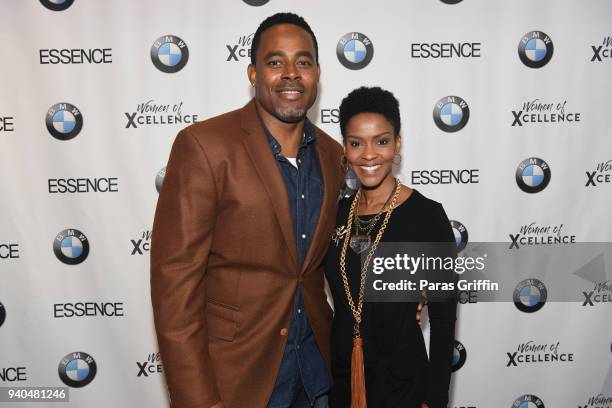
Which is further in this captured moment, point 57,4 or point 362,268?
point 57,4

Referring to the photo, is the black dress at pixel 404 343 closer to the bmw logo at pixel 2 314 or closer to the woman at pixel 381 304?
the woman at pixel 381 304

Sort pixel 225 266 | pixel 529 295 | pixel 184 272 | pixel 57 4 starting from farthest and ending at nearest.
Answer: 1. pixel 529 295
2. pixel 57 4
3. pixel 225 266
4. pixel 184 272

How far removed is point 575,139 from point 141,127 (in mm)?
2563

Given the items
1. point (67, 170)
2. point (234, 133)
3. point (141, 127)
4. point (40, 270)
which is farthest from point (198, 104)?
point (40, 270)

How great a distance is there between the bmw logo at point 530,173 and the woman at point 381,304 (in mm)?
1315

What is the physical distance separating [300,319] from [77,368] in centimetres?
180

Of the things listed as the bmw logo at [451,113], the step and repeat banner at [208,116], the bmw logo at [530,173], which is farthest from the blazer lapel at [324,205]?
the bmw logo at [530,173]

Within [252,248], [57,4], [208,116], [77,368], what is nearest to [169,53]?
[208,116]

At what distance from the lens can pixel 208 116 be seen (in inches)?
111

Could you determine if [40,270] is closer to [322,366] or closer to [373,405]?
[322,366]

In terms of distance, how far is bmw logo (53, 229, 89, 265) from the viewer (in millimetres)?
2830

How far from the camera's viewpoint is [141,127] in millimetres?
2811

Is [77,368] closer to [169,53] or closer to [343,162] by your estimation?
[169,53]

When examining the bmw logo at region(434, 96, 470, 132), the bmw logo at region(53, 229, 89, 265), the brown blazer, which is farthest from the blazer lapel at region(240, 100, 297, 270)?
the bmw logo at region(53, 229, 89, 265)
